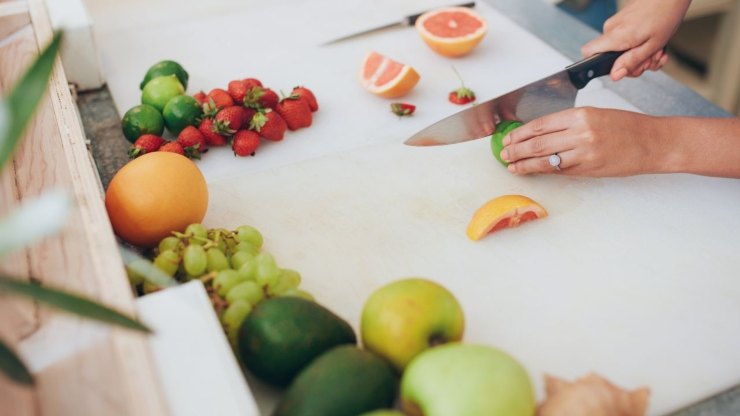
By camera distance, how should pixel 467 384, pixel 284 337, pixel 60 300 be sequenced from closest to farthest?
pixel 60 300 < pixel 467 384 < pixel 284 337

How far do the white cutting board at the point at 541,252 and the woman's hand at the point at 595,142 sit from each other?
59 mm

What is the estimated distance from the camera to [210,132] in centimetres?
131

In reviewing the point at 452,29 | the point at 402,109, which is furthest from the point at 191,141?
the point at 452,29

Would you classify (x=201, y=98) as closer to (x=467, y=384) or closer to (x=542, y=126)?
(x=542, y=126)

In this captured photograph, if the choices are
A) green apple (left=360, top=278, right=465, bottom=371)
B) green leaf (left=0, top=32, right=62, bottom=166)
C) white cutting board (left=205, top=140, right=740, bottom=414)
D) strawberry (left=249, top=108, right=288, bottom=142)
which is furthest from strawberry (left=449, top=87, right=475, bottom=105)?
green leaf (left=0, top=32, right=62, bottom=166)

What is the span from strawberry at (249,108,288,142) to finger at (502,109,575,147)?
1.30ft

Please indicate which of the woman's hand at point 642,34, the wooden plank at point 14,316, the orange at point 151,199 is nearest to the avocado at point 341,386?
the wooden plank at point 14,316

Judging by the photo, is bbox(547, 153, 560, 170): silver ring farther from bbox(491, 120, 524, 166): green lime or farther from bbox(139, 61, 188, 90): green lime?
bbox(139, 61, 188, 90): green lime

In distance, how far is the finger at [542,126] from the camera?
3.97 feet

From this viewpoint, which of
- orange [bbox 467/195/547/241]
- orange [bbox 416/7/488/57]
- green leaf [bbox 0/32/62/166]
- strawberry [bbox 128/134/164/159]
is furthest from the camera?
orange [bbox 416/7/488/57]

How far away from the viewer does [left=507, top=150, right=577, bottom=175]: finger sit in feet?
3.96

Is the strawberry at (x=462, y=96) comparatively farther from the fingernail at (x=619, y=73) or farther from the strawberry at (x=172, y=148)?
the strawberry at (x=172, y=148)

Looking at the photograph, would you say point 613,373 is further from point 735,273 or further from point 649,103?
point 649,103

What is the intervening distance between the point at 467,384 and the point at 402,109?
77 cm
